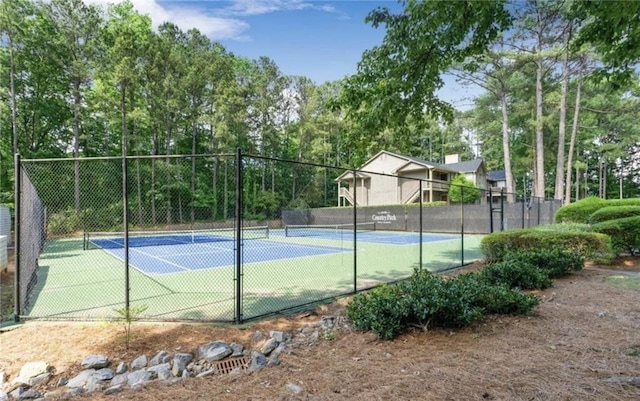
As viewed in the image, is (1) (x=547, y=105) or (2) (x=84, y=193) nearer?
(2) (x=84, y=193)

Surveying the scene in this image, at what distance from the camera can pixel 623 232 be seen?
8586 millimetres

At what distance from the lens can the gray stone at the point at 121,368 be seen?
10.3 ft

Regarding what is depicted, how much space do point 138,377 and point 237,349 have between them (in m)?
0.87

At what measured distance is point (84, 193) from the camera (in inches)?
805

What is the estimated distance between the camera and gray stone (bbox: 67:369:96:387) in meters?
2.96

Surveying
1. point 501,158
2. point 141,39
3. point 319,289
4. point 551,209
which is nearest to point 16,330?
point 319,289

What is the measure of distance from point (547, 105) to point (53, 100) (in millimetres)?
33728

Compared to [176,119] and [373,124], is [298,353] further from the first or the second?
[176,119]

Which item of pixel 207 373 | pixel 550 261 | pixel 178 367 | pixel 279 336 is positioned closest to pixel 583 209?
pixel 550 261

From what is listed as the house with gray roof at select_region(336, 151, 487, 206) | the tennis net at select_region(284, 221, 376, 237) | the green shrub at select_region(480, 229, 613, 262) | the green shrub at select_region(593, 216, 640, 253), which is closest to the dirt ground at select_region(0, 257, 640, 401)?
the green shrub at select_region(480, 229, 613, 262)

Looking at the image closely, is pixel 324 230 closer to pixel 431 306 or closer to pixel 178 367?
pixel 431 306

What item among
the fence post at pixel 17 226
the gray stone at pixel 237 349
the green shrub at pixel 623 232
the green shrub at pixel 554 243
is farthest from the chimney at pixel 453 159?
the fence post at pixel 17 226

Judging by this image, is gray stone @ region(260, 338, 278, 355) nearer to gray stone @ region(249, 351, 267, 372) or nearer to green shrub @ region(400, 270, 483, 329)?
gray stone @ region(249, 351, 267, 372)

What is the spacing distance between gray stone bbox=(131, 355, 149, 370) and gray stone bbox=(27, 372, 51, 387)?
674 millimetres
